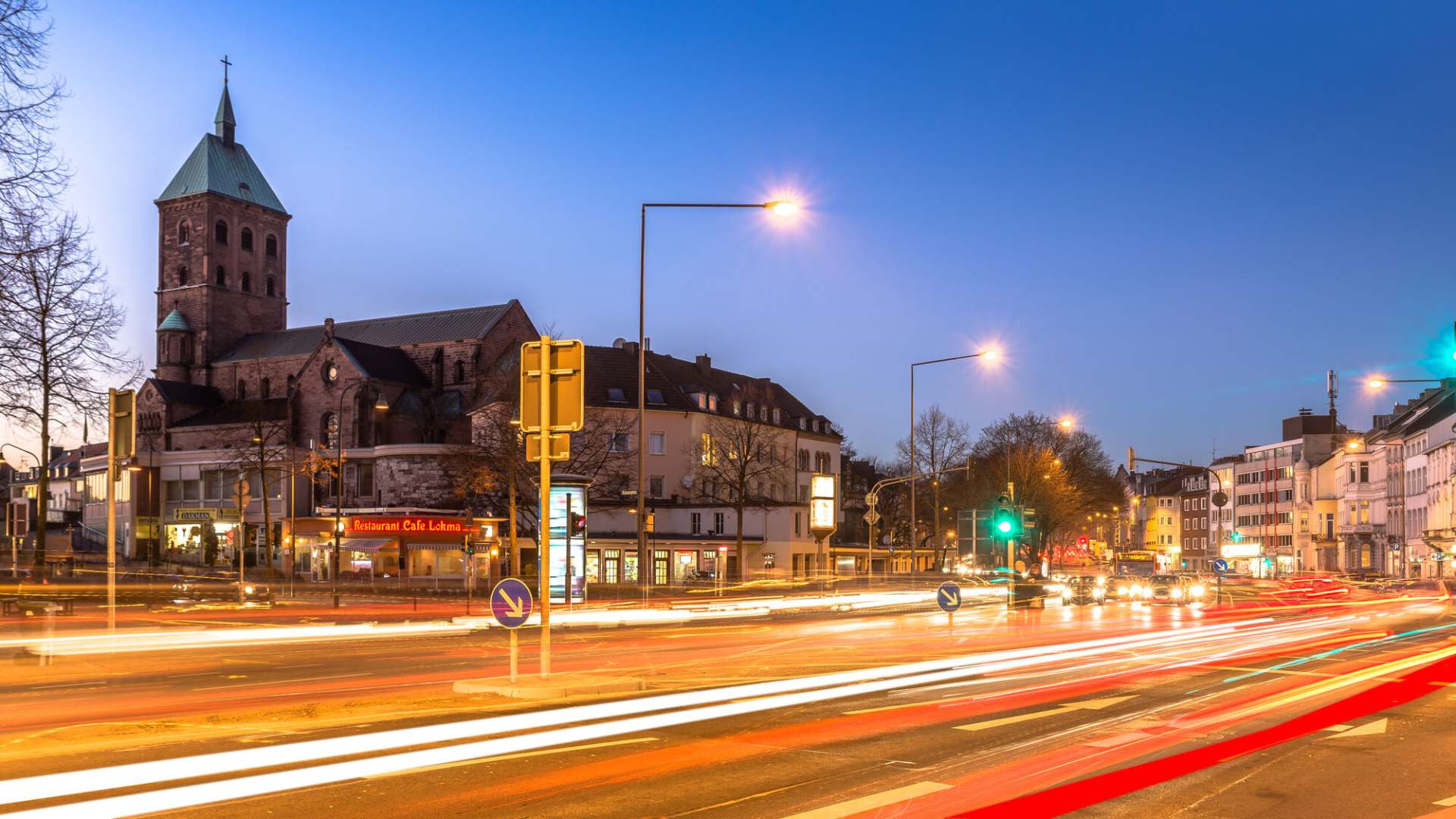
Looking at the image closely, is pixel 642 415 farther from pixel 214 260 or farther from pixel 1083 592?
pixel 214 260

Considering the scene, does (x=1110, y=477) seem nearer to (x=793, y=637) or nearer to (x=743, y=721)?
(x=793, y=637)

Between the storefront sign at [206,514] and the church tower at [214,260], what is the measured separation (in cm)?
2068

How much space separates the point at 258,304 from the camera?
12019 centimetres

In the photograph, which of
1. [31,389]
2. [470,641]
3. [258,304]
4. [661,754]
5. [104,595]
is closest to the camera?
[661,754]

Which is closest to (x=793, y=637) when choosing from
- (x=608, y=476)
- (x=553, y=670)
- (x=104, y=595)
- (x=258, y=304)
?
(x=553, y=670)

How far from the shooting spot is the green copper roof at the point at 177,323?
115 metres

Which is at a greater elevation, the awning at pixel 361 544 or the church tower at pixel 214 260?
the church tower at pixel 214 260

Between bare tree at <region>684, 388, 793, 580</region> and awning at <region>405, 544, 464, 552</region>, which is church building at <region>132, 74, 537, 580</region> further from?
bare tree at <region>684, 388, 793, 580</region>

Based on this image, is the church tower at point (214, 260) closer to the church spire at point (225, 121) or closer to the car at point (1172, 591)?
the church spire at point (225, 121)

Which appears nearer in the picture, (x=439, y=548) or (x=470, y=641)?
(x=470, y=641)

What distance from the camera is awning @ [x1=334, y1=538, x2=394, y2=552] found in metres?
74.5

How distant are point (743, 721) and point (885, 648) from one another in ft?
38.8

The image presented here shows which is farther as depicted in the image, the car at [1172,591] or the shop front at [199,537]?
the shop front at [199,537]

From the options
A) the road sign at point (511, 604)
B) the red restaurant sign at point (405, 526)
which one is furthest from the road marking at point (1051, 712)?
the red restaurant sign at point (405, 526)
